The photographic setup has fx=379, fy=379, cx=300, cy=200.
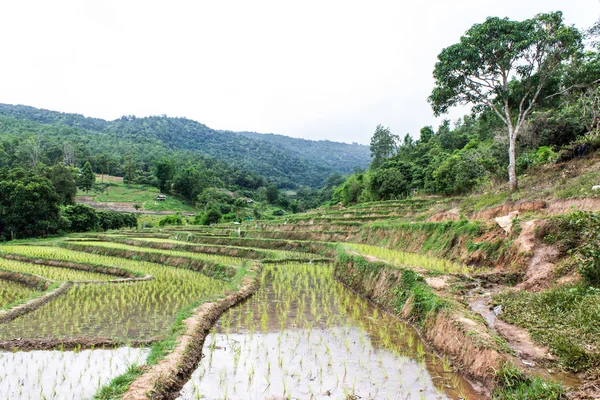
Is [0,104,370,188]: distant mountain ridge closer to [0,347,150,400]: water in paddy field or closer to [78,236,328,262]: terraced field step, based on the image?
[78,236,328,262]: terraced field step

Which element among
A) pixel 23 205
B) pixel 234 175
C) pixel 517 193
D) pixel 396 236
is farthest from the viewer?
pixel 234 175

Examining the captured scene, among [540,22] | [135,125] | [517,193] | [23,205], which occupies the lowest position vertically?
[23,205]

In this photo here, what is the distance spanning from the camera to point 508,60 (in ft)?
51.0

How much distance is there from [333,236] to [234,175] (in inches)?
3210

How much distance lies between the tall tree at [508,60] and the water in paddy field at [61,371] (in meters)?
16.0

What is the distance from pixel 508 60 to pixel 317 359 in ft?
48.9

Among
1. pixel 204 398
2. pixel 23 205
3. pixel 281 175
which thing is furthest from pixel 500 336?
pixel 281 175

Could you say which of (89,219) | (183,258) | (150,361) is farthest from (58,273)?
(89,219)

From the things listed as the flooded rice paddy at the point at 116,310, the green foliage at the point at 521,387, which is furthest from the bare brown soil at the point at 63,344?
the green foliage at the point at 521,387

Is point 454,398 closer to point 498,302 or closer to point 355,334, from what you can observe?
point 355,334

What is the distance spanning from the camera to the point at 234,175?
103188mm

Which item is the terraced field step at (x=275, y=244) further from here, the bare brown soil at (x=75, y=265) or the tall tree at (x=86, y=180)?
the tall tree at (x=86, y=180)

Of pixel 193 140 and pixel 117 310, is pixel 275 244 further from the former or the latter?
pixel 193 140

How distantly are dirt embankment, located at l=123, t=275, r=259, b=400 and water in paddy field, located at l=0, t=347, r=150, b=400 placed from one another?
603 millimetres
